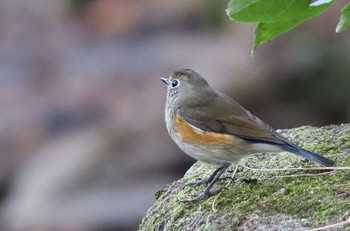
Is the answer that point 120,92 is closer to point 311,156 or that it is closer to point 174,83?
point 174,83

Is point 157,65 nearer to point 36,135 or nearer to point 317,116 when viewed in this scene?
point 36,135

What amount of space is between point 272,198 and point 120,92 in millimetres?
6202

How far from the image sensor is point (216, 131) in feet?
13.3

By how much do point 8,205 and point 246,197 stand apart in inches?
195

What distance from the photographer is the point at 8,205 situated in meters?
8.01

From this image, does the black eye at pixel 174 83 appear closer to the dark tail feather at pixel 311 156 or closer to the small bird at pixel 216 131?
the small bird at pixel 216 131

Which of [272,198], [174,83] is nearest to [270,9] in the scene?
[272,198]

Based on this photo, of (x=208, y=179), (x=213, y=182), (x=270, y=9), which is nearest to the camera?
(x=270, y=9)

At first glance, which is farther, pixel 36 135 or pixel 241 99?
pixel 36 135

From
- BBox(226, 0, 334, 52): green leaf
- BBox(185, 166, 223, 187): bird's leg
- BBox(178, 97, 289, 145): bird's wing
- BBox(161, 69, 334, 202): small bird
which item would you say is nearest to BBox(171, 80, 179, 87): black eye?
BBox(161, 69, 334, 202): small bird

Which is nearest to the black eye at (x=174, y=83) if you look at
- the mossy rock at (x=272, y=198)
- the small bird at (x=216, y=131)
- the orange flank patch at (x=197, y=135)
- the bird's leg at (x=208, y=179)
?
the small bird at (x=216, y=131)

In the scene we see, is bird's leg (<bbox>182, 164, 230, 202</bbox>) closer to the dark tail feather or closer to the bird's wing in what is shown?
the bird's wing

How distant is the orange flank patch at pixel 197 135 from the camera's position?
4016 mm

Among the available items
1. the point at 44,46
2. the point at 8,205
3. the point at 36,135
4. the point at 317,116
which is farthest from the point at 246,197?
the point at 44,46
